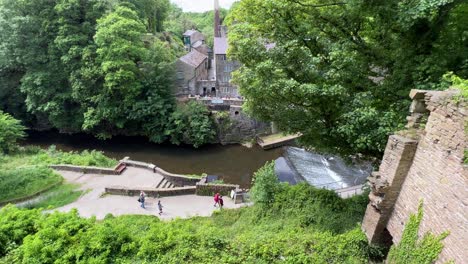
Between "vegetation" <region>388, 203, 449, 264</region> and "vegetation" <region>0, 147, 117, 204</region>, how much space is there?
57.4ft

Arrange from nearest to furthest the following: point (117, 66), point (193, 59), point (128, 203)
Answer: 1. point (128, 203)
2. point (117, 66)
3. point (193, 59)

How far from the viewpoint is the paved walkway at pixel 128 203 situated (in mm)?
16812

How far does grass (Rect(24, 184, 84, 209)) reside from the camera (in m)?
17.6

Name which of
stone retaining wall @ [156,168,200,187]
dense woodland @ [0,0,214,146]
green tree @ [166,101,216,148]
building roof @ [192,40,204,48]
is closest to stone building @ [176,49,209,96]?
dense woodland @ [0,0,214,146]

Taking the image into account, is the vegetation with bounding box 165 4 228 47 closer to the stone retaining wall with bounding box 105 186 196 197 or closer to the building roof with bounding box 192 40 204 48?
the building roof with bounding box 192 40 204 48

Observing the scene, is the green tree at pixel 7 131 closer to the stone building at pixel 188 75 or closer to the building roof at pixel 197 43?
the stone building at pixel 188 75

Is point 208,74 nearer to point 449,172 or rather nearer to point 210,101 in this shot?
point 210,101

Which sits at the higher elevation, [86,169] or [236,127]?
[236,127]

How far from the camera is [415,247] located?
22.5ft

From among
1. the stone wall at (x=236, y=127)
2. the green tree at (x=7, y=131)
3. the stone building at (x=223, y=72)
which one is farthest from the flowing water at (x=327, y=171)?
the green tree at (x=7, y=131)

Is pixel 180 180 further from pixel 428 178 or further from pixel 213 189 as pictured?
pixel 428 178

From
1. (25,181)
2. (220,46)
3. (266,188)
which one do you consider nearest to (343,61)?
(266,188)

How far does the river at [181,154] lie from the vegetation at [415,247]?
17.3m

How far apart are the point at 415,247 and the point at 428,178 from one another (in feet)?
4.79
